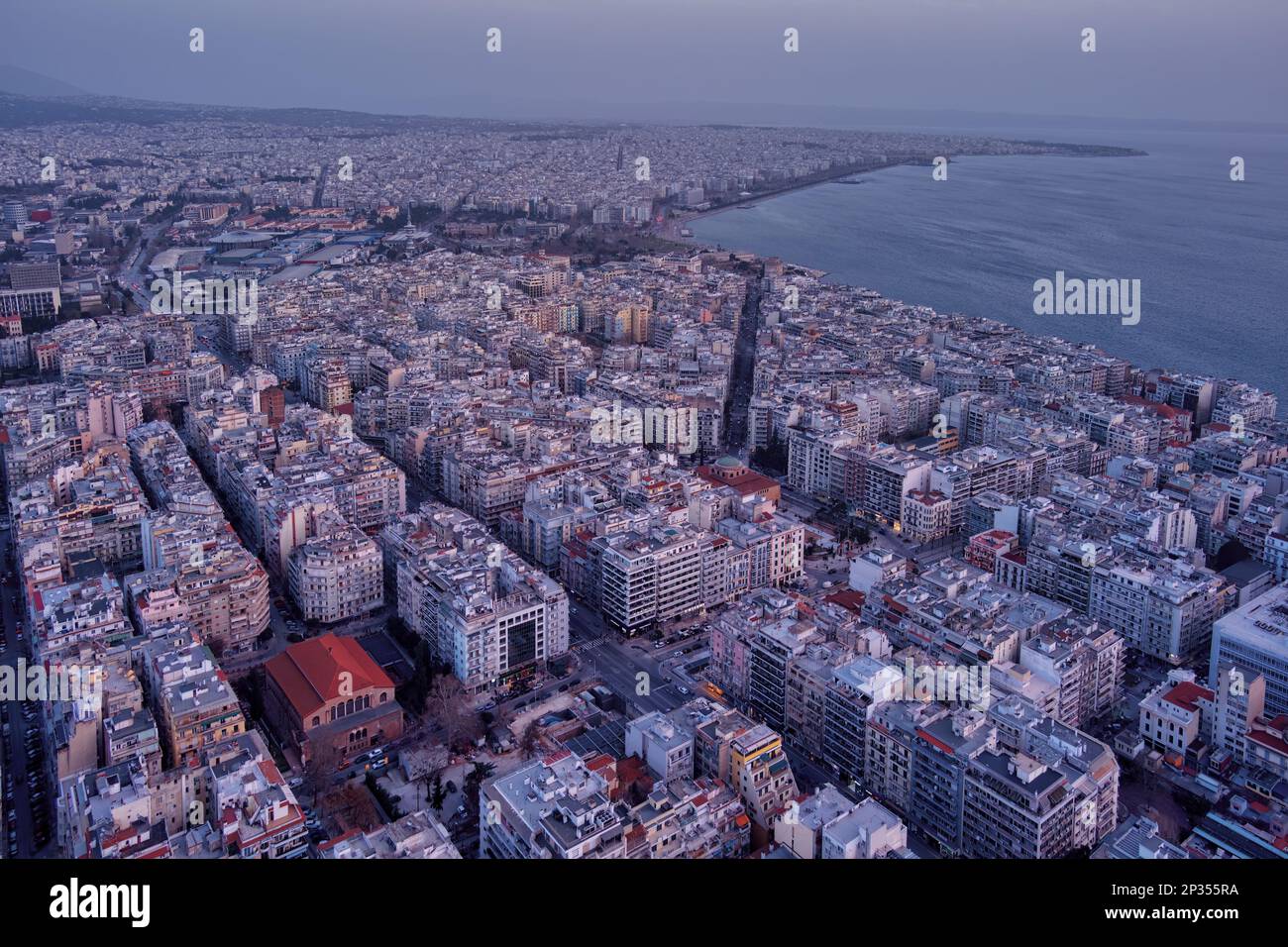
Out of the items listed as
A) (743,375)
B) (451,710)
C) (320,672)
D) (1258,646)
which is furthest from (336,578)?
(743,375)

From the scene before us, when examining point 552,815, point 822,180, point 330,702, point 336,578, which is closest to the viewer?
point 552,815

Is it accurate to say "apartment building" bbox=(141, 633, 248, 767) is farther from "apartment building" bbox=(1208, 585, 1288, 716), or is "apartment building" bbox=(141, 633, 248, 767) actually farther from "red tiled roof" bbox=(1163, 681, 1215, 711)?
"apartment building" bbox=(1208, 585, 1288, 716)

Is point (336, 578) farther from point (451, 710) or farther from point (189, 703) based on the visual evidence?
point (189, 703)

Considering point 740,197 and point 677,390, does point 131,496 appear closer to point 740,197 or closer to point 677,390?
point 677,390

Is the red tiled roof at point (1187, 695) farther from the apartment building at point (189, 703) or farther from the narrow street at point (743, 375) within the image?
the narrow street at point (743, 375)

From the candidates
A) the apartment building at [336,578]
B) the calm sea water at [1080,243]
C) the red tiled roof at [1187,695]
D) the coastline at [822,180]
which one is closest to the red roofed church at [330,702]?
the apartment building at [336,578]

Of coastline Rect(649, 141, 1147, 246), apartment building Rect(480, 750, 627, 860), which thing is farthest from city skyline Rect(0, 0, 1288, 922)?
coastline Rect(649, 141, 1147, 246)
